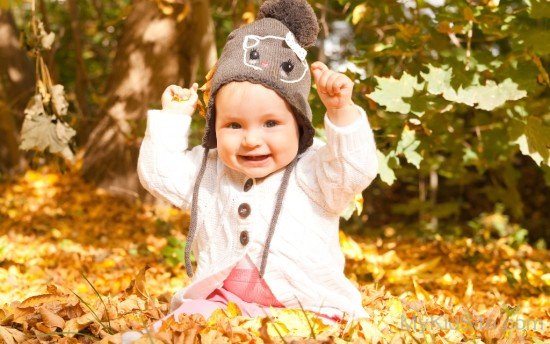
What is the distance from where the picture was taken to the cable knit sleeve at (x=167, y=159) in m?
2.37

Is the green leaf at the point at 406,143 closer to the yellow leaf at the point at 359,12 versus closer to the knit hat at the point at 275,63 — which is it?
the yellow leaf at the point at 359,12

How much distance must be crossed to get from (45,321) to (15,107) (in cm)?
409

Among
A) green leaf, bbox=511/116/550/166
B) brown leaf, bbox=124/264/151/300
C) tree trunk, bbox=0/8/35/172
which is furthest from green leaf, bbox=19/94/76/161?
tree trunk, bbox=0/8/35/172

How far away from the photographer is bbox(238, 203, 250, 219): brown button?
2.27 m

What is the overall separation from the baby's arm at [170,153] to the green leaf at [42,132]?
1.05 metres

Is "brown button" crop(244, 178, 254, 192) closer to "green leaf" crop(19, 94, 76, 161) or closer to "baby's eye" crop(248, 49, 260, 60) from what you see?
"baby's eye" crop(248, 49, 260, 60)

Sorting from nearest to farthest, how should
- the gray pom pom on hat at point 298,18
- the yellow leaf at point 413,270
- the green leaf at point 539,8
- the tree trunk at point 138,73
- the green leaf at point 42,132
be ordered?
the gray pom pom on hat at point 298,18
the green leaf at point 539,8
the green leaf at point 42,132
the yellow leaf at point 413,270
the tree trunk at point 138,73

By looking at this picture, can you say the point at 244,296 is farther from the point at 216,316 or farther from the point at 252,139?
the point at 252,139

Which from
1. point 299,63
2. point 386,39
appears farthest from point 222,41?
point 299,63

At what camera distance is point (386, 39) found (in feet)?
12.6

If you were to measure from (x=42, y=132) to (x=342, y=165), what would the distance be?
68.5 inches

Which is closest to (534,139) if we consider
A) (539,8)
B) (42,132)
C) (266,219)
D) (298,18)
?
(539,8)

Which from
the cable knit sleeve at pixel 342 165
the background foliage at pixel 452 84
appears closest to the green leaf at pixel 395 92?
the background foliage at pixel 452 84

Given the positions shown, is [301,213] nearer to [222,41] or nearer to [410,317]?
[410,317]
